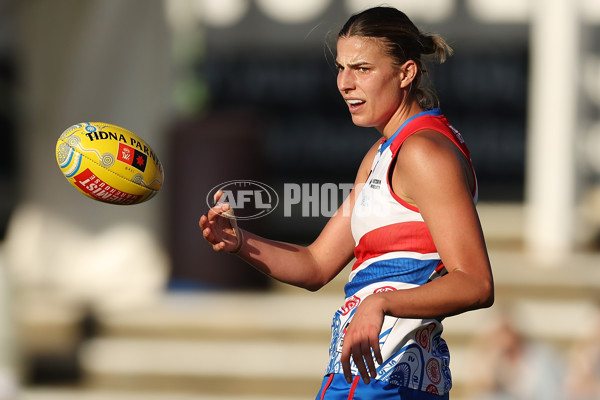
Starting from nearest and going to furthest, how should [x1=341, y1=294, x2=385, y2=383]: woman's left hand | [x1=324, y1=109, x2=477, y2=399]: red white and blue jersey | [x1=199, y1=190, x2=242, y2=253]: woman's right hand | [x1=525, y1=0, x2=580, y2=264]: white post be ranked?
[x1=341, y1=294, x2=385, y2=383]: woman's left hand < [x1=324, y1=109, x2=477, y2=399]: red white and blue jersey < [x1=199, y1=190, x2=242, y2=253]: woman's right hand < [x1=525, y1=0, x2=580, y2=264]: white post

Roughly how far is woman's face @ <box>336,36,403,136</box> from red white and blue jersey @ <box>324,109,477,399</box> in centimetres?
7

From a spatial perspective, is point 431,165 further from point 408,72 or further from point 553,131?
point 553,131

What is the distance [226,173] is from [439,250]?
694 centimetres

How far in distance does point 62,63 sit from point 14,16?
0.82 meters

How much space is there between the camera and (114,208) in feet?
31.5

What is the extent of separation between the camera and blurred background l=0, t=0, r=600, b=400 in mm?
8656

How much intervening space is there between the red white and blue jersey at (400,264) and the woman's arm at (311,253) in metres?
0.24

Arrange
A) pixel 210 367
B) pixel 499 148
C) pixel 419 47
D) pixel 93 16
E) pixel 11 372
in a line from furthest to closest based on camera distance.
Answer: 1. pixel 499 148
2. pixel 93 16
3. pixel 210 367
4. pixel 11 372
5. pixel 419 47

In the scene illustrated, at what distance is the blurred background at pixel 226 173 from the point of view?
28.4ft

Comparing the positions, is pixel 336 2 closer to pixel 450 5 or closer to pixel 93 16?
pixel 450 5

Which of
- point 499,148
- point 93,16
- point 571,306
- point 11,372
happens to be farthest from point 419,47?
point 499,148

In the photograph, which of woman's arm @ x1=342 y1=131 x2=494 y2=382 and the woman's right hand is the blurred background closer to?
the woman's right hand

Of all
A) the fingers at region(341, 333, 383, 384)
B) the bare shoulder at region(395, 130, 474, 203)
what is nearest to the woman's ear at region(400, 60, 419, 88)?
the bare shoulder at region(395, 130, 474, 203)

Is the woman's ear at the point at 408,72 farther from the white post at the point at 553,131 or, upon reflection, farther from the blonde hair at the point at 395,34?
the white post at the point at 553,131
